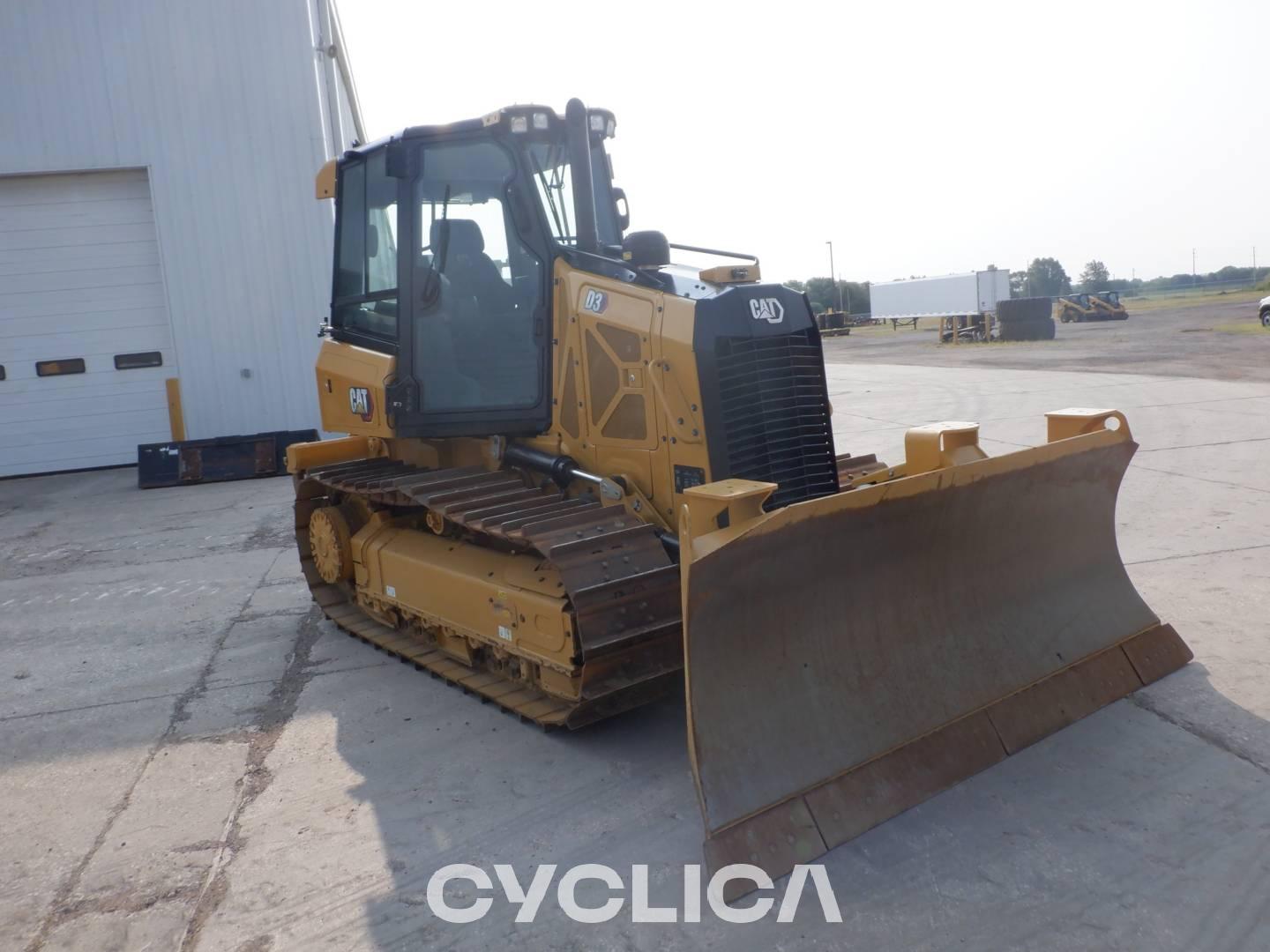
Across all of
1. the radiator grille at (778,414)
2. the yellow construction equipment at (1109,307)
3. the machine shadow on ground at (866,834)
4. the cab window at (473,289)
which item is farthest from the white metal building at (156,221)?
the yellow construction equipment at (1109,307)

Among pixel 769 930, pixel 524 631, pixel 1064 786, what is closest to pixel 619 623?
pixel 524 631

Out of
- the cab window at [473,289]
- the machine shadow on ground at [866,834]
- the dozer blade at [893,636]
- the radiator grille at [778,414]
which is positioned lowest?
the machine shadow on ground at [866,834]

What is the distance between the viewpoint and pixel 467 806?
13.5 ft

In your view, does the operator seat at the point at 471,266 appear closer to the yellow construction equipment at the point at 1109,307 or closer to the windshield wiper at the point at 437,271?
the windshield wiper at the point at 437,271

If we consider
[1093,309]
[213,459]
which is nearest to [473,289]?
[213,459]

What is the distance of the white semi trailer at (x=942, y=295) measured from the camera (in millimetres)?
43719

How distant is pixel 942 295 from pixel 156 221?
132 ft

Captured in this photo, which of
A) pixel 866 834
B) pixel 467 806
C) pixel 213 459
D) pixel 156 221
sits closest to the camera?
pixel 866 834

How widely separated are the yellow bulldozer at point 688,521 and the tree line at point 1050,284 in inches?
2466

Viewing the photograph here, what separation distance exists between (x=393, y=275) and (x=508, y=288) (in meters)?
0.98

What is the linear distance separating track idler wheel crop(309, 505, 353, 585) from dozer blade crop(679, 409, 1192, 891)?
11.1 feet

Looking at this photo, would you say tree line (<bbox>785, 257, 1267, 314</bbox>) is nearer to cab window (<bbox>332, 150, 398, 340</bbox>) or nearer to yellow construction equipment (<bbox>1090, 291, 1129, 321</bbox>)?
yellow construction equipment (<bbox>1090, 291, 1129, 321</bbox>)

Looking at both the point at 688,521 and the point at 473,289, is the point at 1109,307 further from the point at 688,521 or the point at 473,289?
the point at 688,521

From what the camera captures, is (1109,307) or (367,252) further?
(1109,307)
